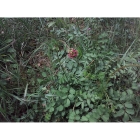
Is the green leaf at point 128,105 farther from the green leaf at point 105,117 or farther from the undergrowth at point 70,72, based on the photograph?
the green leaf at point 105,117

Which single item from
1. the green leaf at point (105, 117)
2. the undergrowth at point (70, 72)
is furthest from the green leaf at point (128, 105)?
the green leaf at point (105, 117)

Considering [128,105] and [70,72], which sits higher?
[70,72]

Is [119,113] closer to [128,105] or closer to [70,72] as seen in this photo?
[128,105]

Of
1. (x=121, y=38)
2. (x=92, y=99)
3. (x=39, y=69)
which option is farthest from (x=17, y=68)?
(x=121, y=38)

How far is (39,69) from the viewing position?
142 centimetres

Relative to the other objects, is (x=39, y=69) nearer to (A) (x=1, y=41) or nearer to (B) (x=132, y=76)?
(A) (x=1, y=41)

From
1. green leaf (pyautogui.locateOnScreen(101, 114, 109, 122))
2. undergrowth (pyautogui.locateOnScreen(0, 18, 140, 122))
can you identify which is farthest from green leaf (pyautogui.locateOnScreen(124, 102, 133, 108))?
green leaf (pyautogui.locateOnScreen(101, 114, 109, 122))

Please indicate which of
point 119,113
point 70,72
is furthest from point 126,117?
point 70,72

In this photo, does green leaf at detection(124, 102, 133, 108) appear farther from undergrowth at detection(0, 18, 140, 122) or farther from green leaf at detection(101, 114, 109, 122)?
green leaf at detection(101, 114, 109, 122)

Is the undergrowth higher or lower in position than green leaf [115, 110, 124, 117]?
higher

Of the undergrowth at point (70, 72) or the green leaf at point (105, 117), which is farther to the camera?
the undergrowth at point (70, 72)

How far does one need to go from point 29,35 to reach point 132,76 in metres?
0.90

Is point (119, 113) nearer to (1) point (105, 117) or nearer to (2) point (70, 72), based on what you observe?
(1) point (105, 117)

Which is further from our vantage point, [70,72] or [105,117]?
[70,72]
